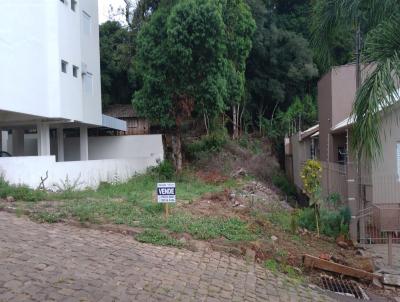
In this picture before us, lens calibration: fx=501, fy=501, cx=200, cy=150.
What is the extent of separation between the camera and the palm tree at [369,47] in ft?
28.5

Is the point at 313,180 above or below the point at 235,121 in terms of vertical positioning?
below

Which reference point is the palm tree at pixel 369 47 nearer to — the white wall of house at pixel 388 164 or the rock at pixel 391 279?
the rock at pixel 391 279

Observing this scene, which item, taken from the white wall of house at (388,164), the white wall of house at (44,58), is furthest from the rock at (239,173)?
the white wall of house at (388,164)

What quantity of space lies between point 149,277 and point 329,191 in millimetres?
8868

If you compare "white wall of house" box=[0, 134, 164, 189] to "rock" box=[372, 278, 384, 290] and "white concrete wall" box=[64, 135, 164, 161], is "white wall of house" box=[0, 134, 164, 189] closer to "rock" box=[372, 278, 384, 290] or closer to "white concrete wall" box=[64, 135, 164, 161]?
"white concrete wall" box=[64, 135, 164, 161]

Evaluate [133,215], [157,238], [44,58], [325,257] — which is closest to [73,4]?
[44,58]

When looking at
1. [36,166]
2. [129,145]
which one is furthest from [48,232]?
[129,145]

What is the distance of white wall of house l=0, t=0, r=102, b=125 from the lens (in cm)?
1973

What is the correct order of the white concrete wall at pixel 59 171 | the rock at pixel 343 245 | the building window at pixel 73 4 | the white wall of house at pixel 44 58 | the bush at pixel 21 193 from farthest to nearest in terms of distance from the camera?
the building window at pixel 73 4 < the white wall of house at pixel 44 58 < the white concrete wall at pixel 59 171 < the bush at pixel 21 193 < the rock at pixel 343 245

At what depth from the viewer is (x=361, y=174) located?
45.2 ft

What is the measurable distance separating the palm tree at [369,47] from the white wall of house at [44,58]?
13.1 meters

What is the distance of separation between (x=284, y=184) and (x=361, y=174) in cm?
1380

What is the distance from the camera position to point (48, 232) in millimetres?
9891

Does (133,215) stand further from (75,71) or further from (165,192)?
(75,71)
